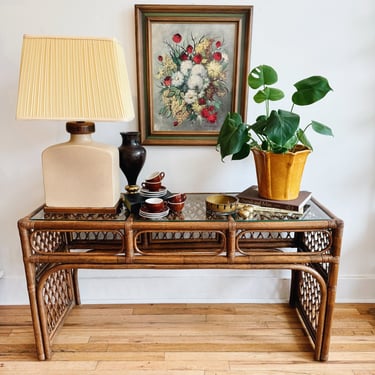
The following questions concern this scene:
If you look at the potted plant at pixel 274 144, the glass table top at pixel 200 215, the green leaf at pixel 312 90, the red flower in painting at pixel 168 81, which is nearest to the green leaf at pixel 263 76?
the potted plant at pixel 274 144

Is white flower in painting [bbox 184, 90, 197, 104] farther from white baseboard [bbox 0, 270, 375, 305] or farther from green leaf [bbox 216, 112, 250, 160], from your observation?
white baseboard [bbox 0, 270, 375, 305]

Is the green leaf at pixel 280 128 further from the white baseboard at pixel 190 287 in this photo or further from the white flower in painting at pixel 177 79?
the white baseboard at pixel 190 287

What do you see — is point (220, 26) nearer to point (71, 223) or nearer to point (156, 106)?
point (156, 106)

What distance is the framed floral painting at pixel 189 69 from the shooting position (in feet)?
5.61

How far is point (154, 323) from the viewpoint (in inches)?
74.8

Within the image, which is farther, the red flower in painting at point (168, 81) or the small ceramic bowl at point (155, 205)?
the red flower in painting at point (168, 81)

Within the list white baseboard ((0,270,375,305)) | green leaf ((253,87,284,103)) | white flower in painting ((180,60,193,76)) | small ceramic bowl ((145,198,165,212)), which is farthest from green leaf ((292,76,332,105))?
white baseboard ((0,270,375,305))

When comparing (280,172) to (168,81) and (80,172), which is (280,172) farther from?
(80,172)

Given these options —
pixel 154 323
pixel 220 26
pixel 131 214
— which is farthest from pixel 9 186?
pixel 220 26

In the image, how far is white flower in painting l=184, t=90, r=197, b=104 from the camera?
71.2 inches

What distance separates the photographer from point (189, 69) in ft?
5.84

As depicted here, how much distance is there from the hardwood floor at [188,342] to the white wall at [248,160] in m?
0.12

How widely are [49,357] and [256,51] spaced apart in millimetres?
1824

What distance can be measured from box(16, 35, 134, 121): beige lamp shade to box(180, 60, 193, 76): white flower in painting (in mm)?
533
